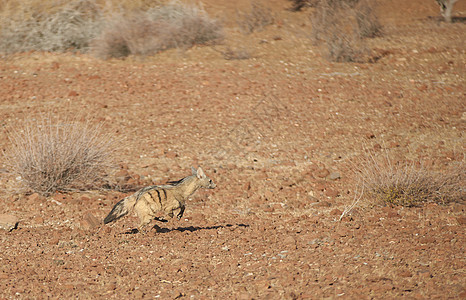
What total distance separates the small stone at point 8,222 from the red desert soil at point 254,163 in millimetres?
108

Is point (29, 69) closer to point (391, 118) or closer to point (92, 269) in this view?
point (391, 118)

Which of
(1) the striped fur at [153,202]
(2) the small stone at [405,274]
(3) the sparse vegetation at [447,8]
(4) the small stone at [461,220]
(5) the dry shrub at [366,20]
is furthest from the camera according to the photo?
(3) the sparse vegetation at [447,8]

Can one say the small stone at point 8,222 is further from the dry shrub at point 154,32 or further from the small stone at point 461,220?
the dry shrub at point 154,32

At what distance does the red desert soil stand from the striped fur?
0.31 meters

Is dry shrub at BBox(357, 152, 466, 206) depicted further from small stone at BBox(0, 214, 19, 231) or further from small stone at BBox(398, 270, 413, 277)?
small stone at BBox(0, 214, 19, 231)

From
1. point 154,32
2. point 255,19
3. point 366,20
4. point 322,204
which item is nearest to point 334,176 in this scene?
point 322,204

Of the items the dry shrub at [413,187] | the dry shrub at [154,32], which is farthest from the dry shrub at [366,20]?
the dry shrub at [413,187]

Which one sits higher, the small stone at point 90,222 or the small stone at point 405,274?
the small stone at point 405,274

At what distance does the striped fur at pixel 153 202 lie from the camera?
5.67m

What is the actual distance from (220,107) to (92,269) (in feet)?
20.6

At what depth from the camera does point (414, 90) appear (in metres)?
12.1

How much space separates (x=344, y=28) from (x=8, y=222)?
1094cm

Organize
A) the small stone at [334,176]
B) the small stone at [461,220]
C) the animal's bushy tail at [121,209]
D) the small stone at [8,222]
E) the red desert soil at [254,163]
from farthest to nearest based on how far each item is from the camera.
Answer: the small stone at [334,176], the small stone at [8,222], the small stone at [461,220], the animal's bushy tail at [121,209], the red desert soil at [254,163]

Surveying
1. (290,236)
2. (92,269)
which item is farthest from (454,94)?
(92,269)
